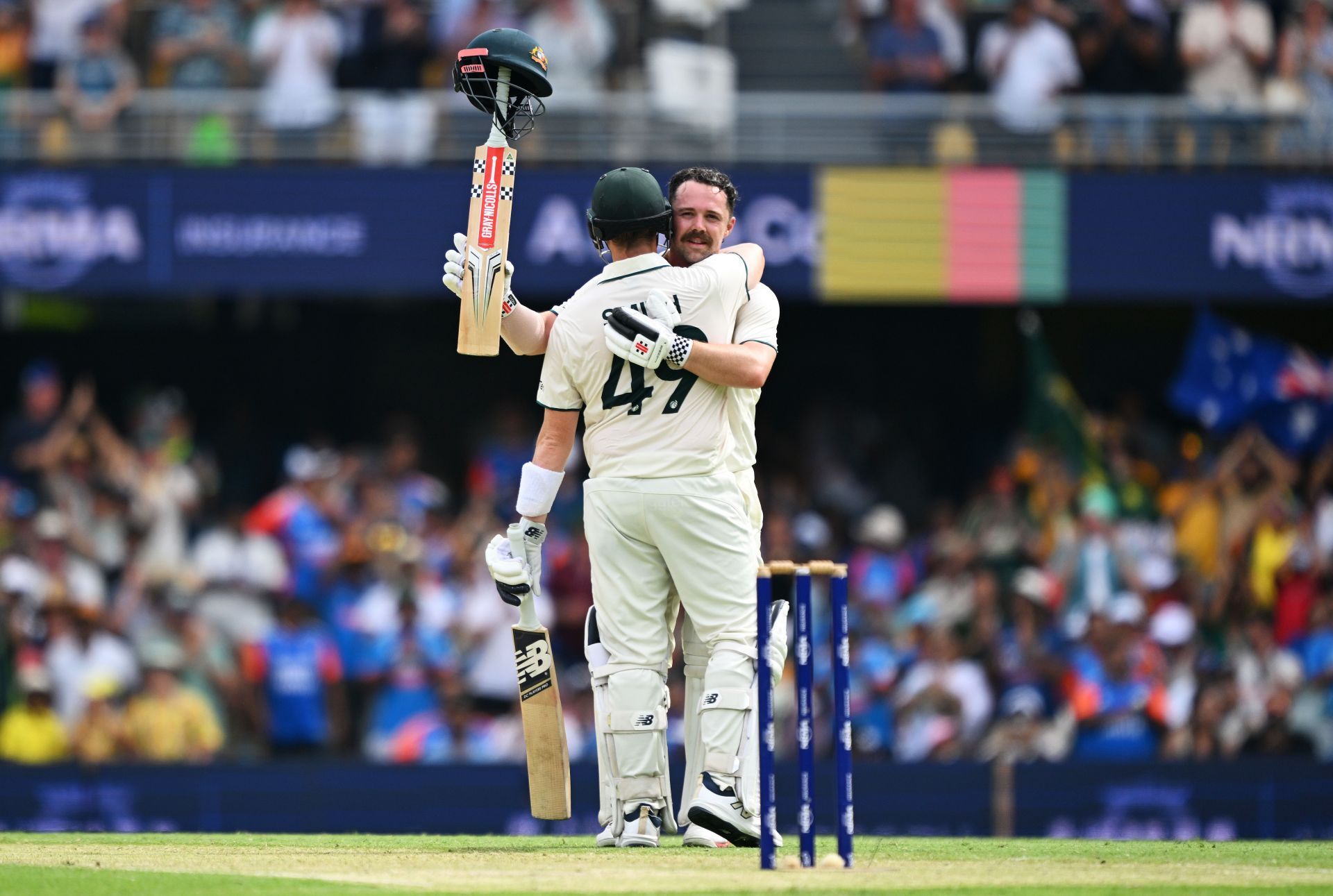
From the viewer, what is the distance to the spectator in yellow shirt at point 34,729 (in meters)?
13.2

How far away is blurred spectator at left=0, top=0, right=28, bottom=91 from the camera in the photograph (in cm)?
1539

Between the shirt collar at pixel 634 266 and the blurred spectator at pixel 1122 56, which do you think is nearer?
the shirt collar at pixel 634 266

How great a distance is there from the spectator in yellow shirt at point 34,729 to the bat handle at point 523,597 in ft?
22.2

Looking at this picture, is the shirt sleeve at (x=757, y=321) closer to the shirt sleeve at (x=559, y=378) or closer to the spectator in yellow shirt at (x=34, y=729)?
the shirt sleeve at (x=559, y=378)

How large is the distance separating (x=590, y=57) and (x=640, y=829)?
29.8 feet

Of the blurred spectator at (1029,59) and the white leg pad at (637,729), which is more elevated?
the blurred spectator at (1029,59)

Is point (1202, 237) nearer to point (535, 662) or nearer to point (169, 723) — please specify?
point (169, 723)

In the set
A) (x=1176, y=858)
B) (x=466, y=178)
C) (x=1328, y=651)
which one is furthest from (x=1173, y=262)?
(x=1176, y=858)

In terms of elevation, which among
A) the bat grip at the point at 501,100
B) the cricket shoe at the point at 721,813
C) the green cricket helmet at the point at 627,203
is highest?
the bat grip at the point at 501,100

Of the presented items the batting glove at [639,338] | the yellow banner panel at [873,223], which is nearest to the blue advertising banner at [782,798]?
the yellow banner panel at [873,223]

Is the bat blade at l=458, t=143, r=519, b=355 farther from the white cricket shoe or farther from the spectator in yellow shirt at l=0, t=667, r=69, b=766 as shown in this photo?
the spectator in yellow shirt at l=0, t=667, r=69, b=766

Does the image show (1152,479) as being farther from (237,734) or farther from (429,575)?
(237,734)

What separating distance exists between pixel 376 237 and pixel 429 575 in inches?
106

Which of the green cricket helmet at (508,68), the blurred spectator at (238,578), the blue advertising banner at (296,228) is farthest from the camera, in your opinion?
the blue advertising banner at (296,228)
